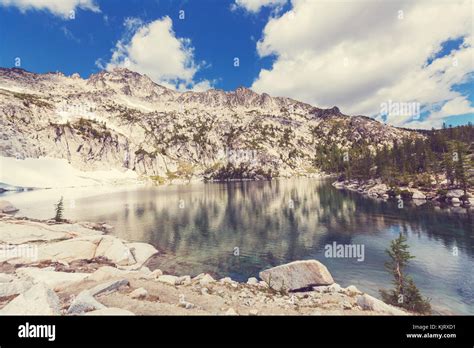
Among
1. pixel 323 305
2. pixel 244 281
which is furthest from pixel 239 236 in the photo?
pixel 323 305

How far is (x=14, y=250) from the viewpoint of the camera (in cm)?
3509

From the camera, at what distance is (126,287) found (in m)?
22.9

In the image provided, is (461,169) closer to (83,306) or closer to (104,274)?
(104,274)

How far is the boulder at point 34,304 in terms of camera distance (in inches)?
573

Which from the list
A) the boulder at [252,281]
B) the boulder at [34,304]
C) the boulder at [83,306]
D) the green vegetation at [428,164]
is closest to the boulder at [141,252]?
the boulder at [252,281]

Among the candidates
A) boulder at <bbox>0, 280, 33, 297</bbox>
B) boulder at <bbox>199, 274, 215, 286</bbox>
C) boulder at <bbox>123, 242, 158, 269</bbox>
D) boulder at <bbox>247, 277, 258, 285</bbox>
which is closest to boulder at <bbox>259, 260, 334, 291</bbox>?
→ boulder at <bbox>247, 277, 258, 285</bbox>

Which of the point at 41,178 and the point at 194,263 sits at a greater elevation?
the point at 41,178

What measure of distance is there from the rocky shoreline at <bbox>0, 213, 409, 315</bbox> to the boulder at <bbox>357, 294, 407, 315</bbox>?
0.23 feet

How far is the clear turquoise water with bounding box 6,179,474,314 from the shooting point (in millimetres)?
33500

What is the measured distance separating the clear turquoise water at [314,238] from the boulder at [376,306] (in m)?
8.78
